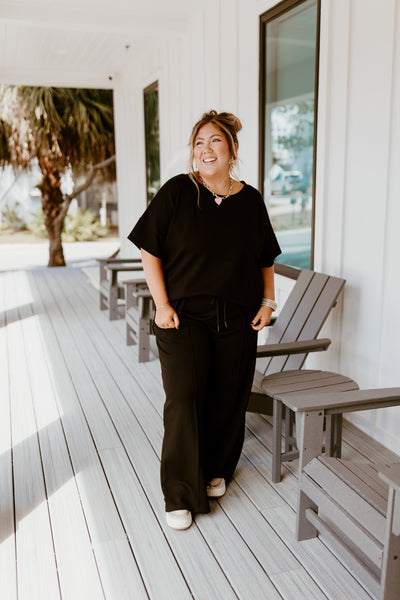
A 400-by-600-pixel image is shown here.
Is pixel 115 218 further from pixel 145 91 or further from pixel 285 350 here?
pixel 285 350

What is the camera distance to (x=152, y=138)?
25.0 ft

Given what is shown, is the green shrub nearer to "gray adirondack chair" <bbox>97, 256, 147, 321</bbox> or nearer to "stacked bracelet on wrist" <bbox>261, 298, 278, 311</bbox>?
"gray adirondack chair" <bbox>97, 256, 147, 321</bbox>

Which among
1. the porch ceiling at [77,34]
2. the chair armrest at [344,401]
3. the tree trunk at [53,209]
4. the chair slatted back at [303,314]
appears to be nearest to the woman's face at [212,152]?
the chair armrest at [344,401]

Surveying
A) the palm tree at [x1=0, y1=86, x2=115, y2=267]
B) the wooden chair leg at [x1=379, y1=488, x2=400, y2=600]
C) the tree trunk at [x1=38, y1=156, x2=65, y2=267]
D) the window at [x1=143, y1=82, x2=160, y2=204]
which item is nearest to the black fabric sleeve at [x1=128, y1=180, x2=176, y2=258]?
the wooden chair leg at [x1=379, y1=488, x2=400, y2=600]

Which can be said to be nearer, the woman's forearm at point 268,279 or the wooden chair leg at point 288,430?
the woman's forearm at point 268,279

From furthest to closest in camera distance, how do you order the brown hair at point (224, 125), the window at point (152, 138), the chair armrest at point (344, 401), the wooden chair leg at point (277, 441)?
the window at point (152, 138)
the wooden chair leg at point (277, 441)
the brown hair at point (224, 125)
the chair armrest at point (344, 401)

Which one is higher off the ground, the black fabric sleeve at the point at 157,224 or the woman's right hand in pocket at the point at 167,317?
the black fabric sleeve at the point at 157,224

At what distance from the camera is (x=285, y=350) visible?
9.50 feet

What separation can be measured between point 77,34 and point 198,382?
550 centimetres

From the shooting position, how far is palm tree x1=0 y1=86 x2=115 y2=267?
10.0 meters

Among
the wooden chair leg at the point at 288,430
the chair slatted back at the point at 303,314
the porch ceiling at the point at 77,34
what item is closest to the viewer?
the wooden chair leg at the point at 288,430

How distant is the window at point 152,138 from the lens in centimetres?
734

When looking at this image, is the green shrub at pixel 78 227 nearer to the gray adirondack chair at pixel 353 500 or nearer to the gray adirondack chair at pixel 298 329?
the gray adirondack chair at pixel 298 329

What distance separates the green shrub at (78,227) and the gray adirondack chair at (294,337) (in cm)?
1466
